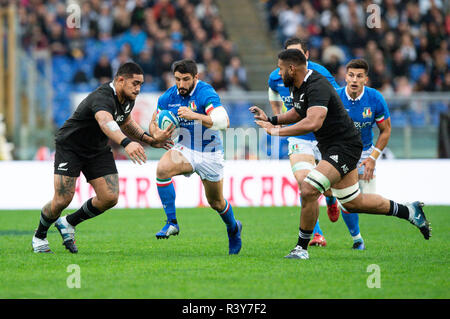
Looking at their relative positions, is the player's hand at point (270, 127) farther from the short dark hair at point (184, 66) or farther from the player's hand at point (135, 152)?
the short dark hair at point (184, 66)

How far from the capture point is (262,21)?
2567 centimetres

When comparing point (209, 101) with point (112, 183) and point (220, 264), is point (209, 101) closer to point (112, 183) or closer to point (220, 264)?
point (112, 183)

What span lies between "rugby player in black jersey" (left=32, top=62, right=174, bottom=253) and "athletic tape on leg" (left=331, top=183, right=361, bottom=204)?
203cm

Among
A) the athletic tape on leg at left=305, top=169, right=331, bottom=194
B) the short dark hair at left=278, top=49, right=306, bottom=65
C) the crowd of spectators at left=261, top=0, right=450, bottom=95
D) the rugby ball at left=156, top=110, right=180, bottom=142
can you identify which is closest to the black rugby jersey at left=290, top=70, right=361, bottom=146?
the short dark hair at left=278, top=49, right=306, bottom=65

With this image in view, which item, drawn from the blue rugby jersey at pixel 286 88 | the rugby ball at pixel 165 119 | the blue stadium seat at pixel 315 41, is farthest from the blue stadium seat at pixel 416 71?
the rugby ball at pixel 165 119

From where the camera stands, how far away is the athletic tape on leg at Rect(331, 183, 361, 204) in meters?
8.84

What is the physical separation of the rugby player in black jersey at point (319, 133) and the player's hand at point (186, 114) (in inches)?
29.6

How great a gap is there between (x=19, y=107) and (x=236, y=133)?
559 cm

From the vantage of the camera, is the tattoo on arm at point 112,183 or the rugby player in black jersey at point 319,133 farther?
the tattoo on arm at point 112,183

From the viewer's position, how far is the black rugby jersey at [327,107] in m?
8.42

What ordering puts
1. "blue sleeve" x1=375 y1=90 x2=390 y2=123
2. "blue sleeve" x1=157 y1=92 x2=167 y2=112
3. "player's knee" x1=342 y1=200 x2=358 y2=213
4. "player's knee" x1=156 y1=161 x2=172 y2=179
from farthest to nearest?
"blue sleeve" x1=375 y1=90 x2=390 y2=123 → "blue sleeve" x1=157 y1=92 x2=167 y2=112 → "player's knee" x1=156 y1=161 x2=172 y2=179 → "player's knee" x1=342 y1=200 x2=358 y2=213

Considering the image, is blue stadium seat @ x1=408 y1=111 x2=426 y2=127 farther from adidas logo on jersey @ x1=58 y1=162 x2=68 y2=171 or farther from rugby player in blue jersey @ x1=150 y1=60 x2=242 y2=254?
adidas logo on jersey @ x1=58 y1=162 x2=68 y2=171
